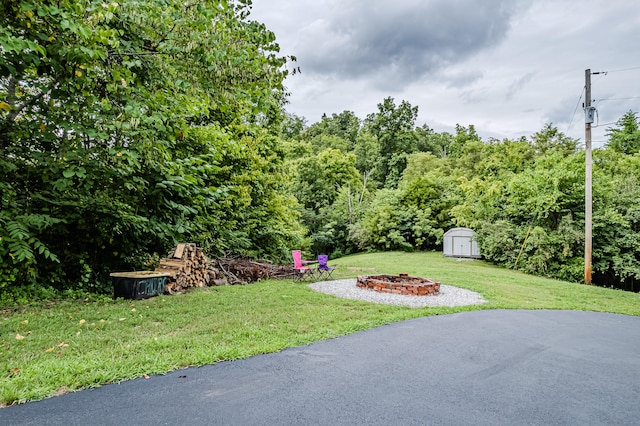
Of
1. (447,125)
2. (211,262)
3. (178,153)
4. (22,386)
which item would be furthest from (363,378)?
(447,125)

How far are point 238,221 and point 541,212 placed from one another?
11.2 metres

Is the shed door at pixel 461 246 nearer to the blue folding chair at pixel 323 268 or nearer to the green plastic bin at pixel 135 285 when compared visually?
the blue folding chair at pixel 323 268

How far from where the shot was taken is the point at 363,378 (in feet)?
8.79

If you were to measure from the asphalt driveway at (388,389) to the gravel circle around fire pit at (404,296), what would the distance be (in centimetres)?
223

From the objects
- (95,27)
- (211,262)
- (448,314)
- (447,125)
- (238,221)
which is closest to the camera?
(95,27)

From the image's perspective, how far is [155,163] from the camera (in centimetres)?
484

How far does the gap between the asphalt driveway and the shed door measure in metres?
14.5

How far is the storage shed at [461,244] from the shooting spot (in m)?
17.6

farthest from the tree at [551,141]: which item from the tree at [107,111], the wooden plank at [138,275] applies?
the wooden plank at [138,275]

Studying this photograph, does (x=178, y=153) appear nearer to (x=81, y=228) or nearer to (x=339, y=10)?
(x=81, y=228)

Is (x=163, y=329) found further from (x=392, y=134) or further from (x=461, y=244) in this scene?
(x=392, y=134)

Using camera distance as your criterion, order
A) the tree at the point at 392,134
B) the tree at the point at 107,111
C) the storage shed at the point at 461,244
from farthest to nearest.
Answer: the tree at the point at 392,134, the storage shed at the point at 461,244, the tree at the point at 107,111

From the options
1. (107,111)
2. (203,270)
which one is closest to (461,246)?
(203,270)

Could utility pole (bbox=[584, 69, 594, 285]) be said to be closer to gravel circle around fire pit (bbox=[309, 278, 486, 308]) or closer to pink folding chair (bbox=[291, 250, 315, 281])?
gravel circle around fire pit (bbox=[309, 278, 486, 308])
